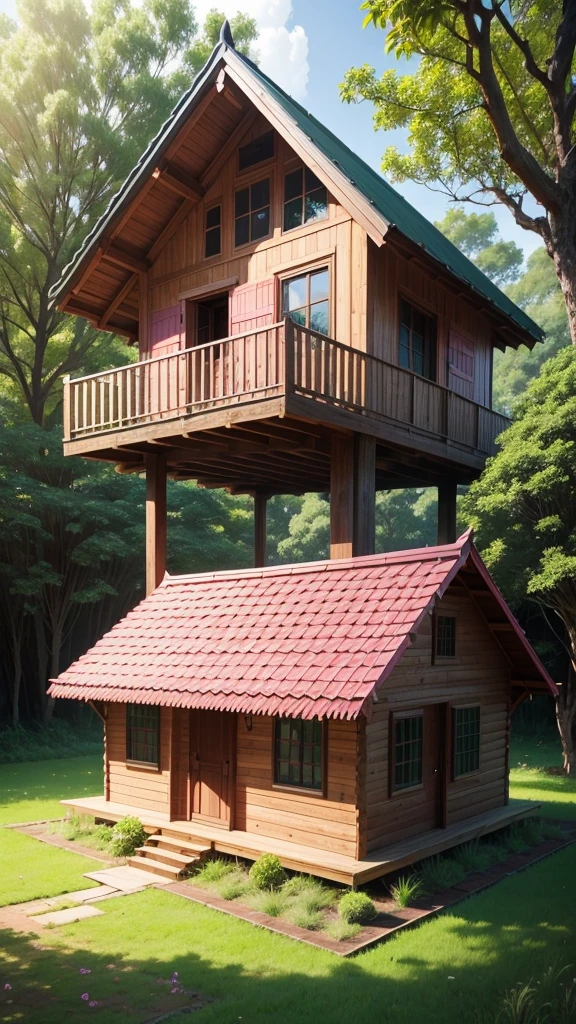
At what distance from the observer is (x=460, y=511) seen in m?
18.3

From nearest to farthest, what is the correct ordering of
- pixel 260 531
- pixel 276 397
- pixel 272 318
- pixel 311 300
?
pixel 276 397
pixel 311 300
pixel 272 318
pixel 260 531

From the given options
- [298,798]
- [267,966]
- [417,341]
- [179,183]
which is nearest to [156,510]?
[417,341]

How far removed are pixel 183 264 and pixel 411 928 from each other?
43.8ft

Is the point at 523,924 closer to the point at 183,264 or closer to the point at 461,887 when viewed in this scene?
the point at 461,887

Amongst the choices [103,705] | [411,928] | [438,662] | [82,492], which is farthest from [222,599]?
[82,492]

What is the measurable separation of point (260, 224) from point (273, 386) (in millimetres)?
4977

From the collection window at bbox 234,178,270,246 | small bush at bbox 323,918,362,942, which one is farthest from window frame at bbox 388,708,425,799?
window at bbox 234,178,270,246

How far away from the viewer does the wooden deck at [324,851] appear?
9.20m

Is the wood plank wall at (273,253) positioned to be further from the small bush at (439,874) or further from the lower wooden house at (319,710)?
the small bush at (439,874)

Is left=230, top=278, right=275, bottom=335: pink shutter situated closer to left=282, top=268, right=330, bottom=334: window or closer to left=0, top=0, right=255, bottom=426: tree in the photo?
left=282, top=268, right=330, bottom=334: window

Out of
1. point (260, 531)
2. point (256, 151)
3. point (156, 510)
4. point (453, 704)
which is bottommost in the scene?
point (453, 704)

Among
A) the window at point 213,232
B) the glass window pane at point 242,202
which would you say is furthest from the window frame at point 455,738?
the glass window pane at point 242,202

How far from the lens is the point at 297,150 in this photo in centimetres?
1401

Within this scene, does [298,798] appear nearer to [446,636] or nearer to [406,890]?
[406,890]
